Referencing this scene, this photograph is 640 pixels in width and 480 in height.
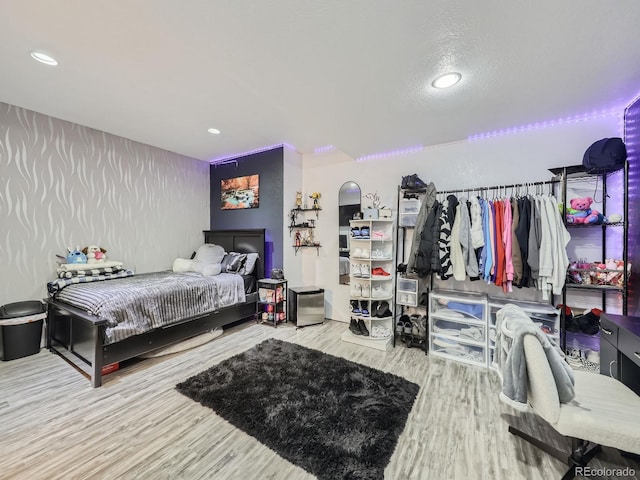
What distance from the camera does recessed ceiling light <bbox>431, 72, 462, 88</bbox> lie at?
187cm

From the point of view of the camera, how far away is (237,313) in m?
3.55

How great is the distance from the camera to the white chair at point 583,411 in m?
1.15

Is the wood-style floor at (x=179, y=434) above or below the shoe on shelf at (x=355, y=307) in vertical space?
below

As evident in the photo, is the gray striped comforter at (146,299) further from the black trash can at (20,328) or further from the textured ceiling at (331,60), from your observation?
the textured ceiling at (331,60)

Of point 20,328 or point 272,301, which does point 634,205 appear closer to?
point 272,301

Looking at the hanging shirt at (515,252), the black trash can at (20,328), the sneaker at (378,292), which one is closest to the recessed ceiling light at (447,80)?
the hanging shirt at (515,252)

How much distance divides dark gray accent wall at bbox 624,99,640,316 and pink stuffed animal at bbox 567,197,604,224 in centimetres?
20

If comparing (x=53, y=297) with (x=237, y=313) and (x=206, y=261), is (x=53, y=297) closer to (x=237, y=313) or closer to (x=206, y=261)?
(x=206, y=261)

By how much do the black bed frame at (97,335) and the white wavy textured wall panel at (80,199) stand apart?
0.61m

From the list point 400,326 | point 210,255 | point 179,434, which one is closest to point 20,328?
point 210,255

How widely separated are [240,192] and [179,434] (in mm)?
3434

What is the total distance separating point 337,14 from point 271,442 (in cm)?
254

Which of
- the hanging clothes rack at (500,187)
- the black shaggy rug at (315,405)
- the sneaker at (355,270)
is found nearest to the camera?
the black shaggy rug at (315,405)

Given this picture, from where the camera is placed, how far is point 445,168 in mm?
3150
